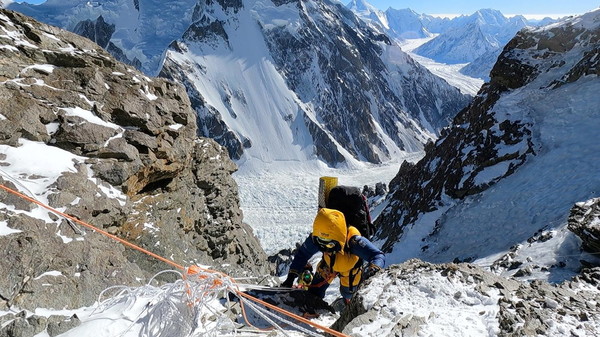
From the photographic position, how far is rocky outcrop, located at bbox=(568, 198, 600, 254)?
8.24m

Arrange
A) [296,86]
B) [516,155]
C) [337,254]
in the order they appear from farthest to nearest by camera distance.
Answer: [296,86]
[516,155]
[337,254]

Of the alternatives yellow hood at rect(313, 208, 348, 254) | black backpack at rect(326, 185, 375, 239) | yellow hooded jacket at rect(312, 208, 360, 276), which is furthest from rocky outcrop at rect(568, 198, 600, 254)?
yellow hood at rect(313, 208, 348, 254)

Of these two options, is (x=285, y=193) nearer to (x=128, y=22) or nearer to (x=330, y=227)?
(x=330, y=227)

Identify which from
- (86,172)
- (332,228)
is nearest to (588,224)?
(332,228)

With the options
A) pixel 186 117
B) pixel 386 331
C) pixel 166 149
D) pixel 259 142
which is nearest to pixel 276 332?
pixel 386 331

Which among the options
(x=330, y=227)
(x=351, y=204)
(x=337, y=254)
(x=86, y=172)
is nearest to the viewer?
(x=330, y=227)

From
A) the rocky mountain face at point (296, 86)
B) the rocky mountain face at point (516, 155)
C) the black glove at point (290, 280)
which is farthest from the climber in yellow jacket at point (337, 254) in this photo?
the rocky mountain face at point (296, 86)

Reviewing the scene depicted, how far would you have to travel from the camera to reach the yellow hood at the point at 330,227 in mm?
5707

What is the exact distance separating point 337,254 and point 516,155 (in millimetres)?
15910

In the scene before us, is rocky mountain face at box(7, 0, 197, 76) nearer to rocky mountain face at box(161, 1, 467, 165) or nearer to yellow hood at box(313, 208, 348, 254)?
rocky mountain face at box(161, 1, 467, 165)

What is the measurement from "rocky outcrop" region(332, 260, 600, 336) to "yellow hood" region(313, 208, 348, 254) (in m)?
0.79

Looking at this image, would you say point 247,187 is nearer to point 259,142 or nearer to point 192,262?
point 259,142

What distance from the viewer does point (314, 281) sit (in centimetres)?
682

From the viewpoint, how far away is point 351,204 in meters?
6.46
